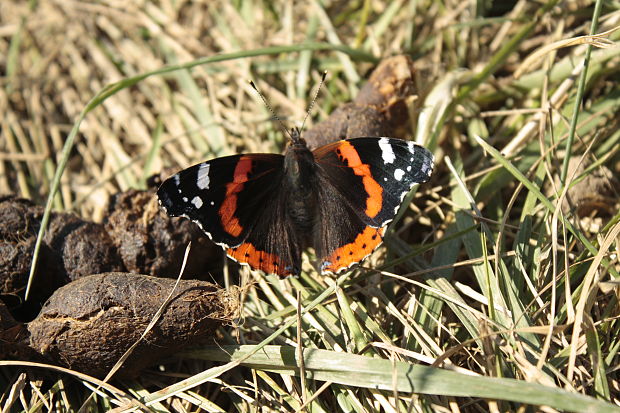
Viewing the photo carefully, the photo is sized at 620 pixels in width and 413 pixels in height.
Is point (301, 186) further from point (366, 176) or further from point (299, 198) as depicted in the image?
point (366, 176)

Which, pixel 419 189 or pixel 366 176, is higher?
pixel 366 176

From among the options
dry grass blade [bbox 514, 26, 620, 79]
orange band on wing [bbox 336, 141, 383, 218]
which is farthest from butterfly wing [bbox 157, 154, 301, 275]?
dry grass blade [bbox 514, 26, 620, 79]

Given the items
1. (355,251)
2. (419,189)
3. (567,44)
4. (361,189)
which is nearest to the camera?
(355,251)

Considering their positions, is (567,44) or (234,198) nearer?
(234,198)

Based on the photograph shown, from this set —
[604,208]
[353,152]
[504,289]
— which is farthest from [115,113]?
[604,208]

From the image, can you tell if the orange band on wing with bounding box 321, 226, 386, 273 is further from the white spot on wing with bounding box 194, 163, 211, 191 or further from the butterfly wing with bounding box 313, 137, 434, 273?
the white spot on wing with bounding box 194, 163, 211, 191

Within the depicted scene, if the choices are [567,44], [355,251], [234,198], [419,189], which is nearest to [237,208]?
[234,198]

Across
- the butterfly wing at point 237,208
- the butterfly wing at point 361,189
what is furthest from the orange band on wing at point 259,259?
the butterfly wing at point 361,189
